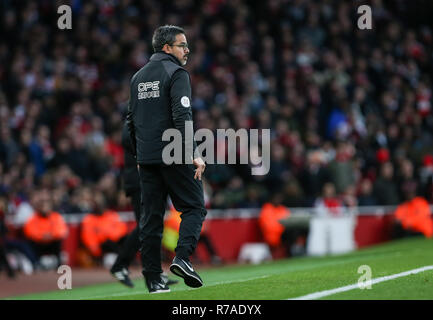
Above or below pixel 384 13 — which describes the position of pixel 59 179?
below

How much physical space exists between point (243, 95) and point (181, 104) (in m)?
14.6

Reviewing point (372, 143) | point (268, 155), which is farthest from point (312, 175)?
point (372, 143)

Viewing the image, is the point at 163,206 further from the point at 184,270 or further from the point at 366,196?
the point at 366,196

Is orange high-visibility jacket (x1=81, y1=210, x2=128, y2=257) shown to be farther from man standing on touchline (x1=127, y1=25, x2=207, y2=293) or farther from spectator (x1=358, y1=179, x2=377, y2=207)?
man standing on touchline (x1=127, y1=25, x2=207, y2=293)

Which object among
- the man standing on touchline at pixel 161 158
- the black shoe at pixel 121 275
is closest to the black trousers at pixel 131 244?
the black shoe at pixel 121 275

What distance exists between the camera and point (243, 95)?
22.7 m

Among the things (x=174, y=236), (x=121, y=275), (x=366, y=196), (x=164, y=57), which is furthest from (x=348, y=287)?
(x=366, y=196)

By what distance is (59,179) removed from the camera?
17766mm

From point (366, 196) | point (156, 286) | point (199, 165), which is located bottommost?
point (366, 196)

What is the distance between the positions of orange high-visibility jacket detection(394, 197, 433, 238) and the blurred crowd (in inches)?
27.6

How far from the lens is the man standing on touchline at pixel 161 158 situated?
8242 millimetres

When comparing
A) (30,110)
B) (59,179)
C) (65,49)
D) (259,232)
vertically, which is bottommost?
(259,232)

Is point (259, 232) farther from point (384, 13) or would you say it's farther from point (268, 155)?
point (384, 13)

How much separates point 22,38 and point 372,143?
845cm
